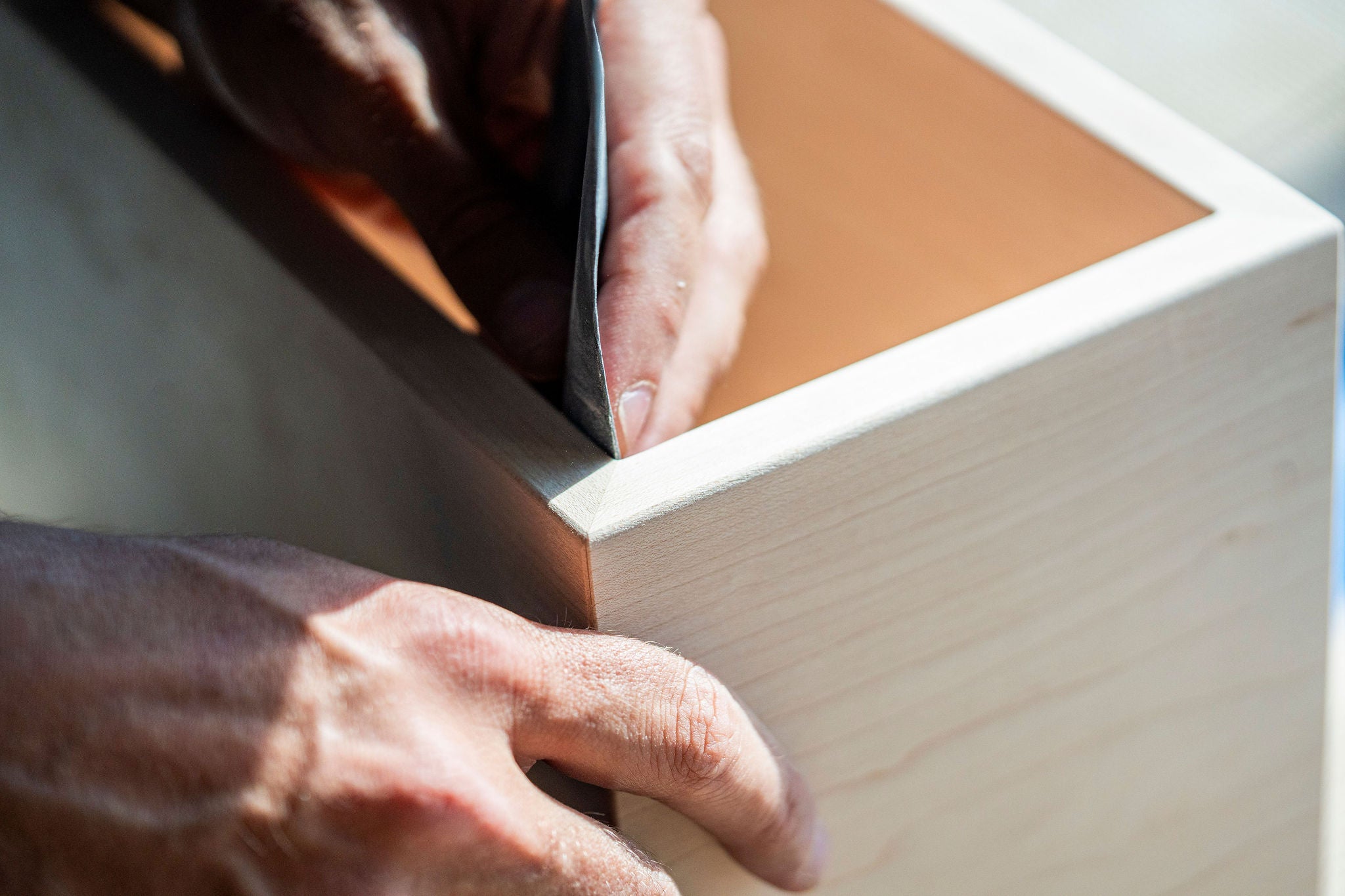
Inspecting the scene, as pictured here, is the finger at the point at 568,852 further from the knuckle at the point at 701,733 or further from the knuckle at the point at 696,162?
the knuckle at the point at 696,162

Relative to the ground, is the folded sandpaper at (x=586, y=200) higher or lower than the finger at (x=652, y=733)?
higher

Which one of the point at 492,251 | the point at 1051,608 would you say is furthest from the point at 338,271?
the point at 1051,608

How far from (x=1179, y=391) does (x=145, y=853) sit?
32cm

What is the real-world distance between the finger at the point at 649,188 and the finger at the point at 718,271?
3 centimetres

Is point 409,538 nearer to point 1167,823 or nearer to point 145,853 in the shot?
point 145,853

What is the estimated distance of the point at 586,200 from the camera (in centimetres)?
34

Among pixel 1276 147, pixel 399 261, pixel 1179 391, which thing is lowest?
pixel 1276 147

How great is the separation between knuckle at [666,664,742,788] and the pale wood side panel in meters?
0.01

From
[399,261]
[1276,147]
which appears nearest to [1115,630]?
[399,261]

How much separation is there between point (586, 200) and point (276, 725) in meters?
0.16

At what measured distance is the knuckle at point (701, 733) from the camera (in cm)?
32

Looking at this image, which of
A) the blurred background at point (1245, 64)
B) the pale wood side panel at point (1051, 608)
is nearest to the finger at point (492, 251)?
the pale wood side panel at point (1051, 608)

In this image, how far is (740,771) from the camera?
13.4 inches

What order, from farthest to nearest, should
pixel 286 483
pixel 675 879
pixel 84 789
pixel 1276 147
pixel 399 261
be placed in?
pixel 1276 147 < pixel 399 261 < pixel 286 483 < pixel 675 879 < pixel 84 789
